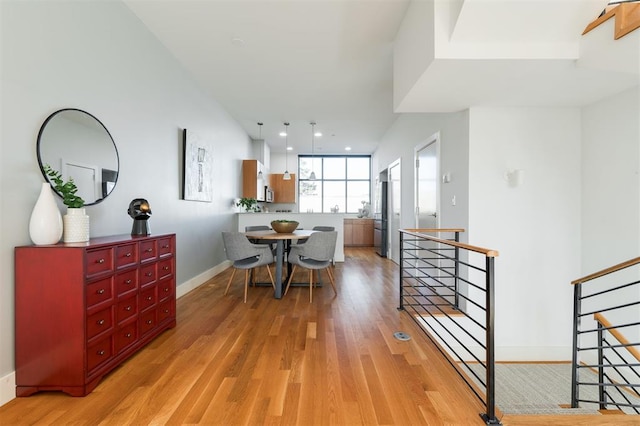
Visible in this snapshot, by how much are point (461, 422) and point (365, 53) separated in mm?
3497

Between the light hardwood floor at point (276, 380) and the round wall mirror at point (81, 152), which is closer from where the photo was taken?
the light hardwood floor at point (276, 380)

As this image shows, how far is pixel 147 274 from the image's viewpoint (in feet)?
7.39

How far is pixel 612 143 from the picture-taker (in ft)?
9.14

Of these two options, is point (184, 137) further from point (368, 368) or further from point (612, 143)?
point (612, 143)

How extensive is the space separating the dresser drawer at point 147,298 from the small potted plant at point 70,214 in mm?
616

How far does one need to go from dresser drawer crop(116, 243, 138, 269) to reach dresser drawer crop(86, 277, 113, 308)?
0.14m

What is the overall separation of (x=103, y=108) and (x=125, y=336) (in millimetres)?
1823

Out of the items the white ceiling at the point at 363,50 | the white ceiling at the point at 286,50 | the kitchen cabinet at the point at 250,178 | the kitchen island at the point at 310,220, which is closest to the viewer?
the white ceiling at the point at 363,50

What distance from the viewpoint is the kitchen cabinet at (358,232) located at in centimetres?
868

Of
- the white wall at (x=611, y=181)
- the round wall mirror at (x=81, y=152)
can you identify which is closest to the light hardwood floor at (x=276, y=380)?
the round wall mirror at (x=81, y=152)

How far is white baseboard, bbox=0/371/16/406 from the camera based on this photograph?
1.56 meters

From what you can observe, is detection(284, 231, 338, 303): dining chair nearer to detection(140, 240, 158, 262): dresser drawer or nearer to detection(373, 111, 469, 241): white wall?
detection(373, 111, 469, 241): white wall

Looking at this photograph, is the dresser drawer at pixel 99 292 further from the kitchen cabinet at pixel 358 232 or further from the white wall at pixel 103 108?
the kitchen cabinet at pixel 358 232

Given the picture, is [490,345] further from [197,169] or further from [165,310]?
[197,169]
